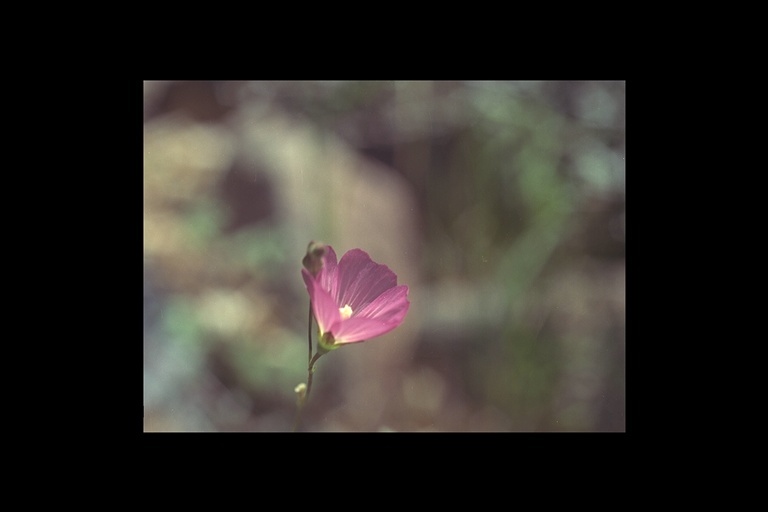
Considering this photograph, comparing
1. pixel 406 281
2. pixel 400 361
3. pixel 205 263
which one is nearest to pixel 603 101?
pixel 406 281

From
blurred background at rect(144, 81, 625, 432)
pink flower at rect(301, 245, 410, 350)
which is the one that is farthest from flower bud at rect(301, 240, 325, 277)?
blurred background at rect(144, 81, 625, 432)

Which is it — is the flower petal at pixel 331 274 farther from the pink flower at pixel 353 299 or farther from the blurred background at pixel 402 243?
the blurred background at pixel 402 243

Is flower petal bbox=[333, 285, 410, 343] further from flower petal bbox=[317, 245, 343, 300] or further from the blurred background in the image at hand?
the blurred background

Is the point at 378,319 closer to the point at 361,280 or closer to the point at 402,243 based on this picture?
the point at 361,280

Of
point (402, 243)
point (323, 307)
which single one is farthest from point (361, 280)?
point (402, 243)

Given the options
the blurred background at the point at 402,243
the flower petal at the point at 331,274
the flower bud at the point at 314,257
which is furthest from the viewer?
the blurred background at the point at 402,243

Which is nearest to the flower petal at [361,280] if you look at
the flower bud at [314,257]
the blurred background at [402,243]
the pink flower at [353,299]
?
the pink flower at [353,299]
